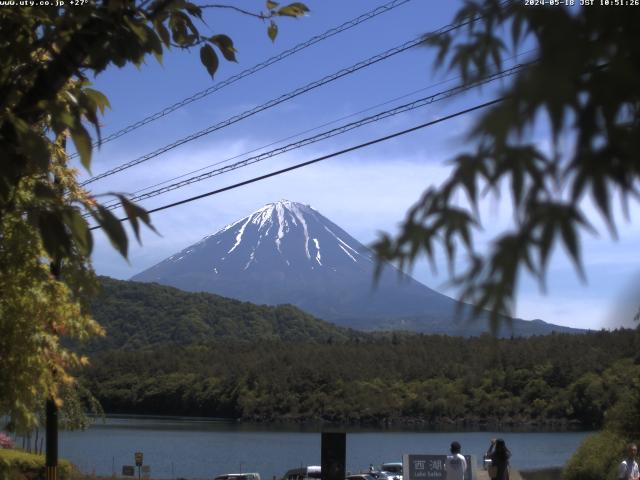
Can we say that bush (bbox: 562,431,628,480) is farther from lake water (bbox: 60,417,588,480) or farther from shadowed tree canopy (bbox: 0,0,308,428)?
lake water (bbox: 60,417,588,480)

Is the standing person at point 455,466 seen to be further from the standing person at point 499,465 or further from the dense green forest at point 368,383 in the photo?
the dense green forest at point 368,383

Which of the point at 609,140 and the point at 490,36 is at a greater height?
the point at 490,36

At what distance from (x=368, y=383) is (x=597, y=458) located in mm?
77998

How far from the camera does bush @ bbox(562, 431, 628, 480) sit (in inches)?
857

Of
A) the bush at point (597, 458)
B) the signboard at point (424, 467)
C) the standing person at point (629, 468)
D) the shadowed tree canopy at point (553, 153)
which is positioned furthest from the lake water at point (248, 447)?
the shadowed tree canopy at point (553, 153)

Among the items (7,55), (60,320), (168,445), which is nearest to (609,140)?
(7,55)

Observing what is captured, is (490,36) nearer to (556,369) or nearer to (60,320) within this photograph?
(60,320)

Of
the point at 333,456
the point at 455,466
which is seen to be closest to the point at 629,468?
the point at 455,466

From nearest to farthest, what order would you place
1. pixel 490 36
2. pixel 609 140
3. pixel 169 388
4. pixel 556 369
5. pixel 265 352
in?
pixel 609 140 < pixel 490 36 < pixel 556 369 < pixel 169 388 < pixel 265 352

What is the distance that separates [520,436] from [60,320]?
70907 millimetres

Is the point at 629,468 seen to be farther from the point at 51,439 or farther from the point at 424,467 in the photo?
the point at 51,439

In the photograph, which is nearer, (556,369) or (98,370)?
(556,369)

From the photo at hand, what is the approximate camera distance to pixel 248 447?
2638 inches

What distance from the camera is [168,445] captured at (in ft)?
218
